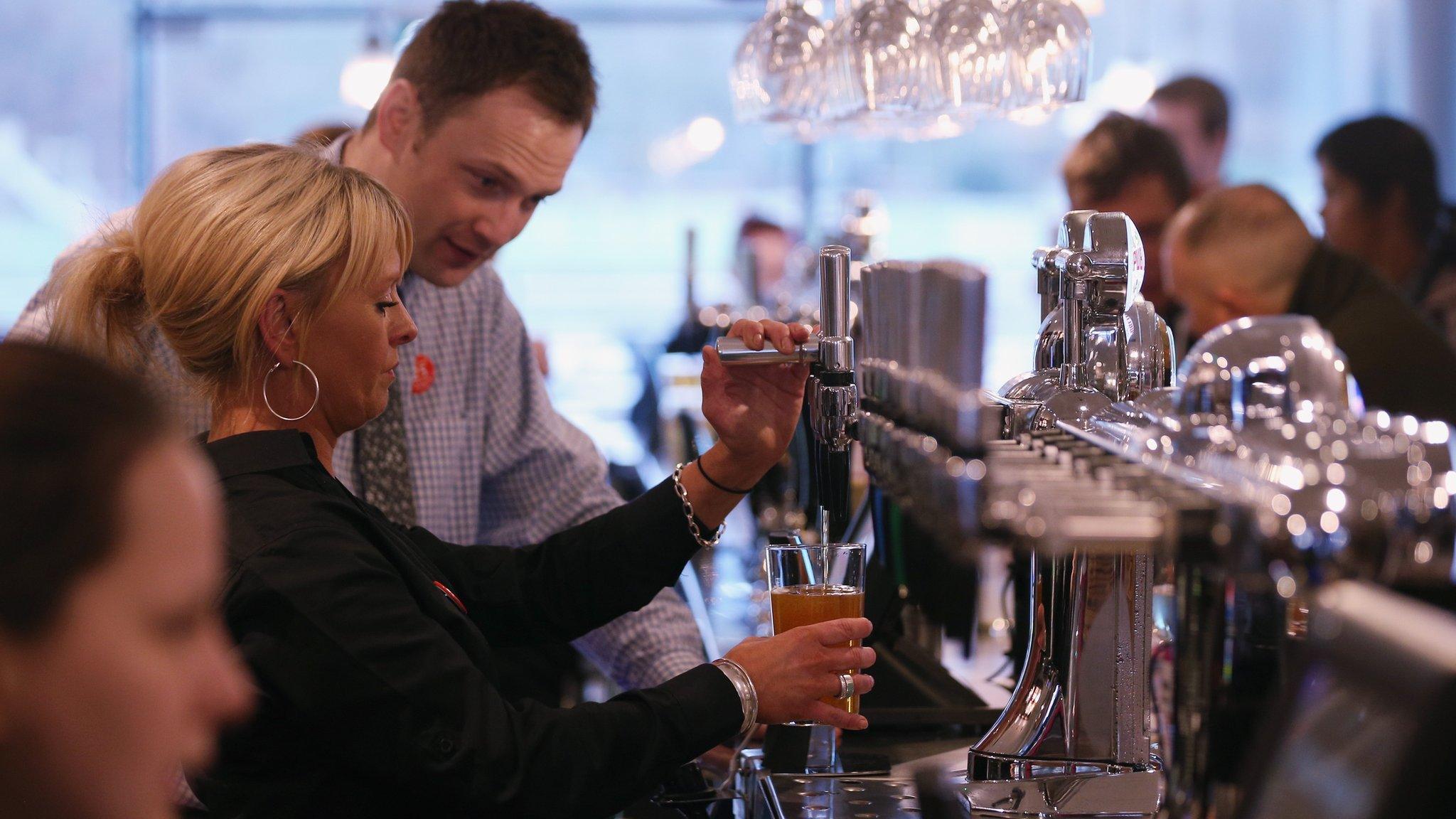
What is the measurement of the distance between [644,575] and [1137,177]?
2202 millimetres

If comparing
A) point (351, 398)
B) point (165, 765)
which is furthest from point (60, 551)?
point (351, 398)

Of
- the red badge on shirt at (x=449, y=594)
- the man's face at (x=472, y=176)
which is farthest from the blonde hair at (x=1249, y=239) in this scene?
the red badge on shirt at (x=449, y=594)

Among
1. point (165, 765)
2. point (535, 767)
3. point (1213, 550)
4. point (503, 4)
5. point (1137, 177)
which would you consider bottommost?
point (535, 767)

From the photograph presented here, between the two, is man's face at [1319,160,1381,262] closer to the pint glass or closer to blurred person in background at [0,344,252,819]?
the pint glass

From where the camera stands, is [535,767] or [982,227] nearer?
[535,767]

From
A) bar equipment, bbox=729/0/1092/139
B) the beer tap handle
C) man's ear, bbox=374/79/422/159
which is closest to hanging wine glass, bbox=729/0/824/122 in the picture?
bar equipment, bbox=729/0/1092/139

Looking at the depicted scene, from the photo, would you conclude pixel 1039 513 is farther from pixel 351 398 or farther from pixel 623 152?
pixel 623 152

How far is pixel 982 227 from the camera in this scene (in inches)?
392

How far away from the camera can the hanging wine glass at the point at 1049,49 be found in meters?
2.38

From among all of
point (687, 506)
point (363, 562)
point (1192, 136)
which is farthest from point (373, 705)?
point (1192, 136)

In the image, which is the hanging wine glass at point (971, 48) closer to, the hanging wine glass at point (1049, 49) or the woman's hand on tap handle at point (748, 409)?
the hanging wine glass at point (1049, 49)

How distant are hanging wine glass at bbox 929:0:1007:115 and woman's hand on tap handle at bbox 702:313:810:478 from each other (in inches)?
37.0

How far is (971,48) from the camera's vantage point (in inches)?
95.0

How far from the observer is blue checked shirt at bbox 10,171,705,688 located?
236 cm
